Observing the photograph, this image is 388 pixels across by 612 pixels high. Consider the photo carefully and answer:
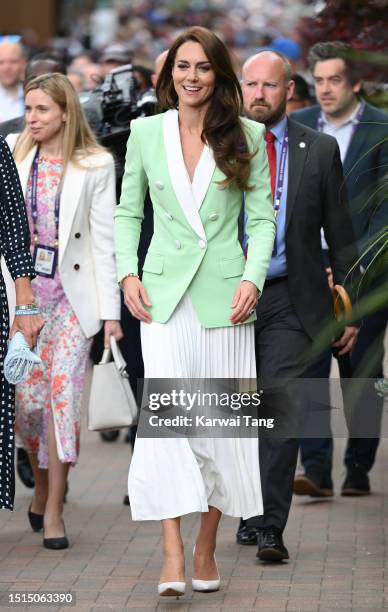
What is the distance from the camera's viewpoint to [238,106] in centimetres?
619

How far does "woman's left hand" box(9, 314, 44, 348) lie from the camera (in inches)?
242

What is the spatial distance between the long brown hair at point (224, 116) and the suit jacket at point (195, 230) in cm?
4

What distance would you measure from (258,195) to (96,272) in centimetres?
136

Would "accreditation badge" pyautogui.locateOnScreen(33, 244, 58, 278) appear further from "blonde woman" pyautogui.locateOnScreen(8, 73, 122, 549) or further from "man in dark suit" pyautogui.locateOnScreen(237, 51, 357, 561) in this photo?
"man in dark suit" pyautogui.locateOnScreen(237, 51, 357, 561)

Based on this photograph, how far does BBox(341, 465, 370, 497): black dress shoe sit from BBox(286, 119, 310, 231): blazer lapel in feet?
6.13

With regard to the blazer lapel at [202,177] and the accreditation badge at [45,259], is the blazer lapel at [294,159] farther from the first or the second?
the accreditation badge at [45,259]

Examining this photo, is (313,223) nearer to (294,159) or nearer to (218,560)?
(294,159)

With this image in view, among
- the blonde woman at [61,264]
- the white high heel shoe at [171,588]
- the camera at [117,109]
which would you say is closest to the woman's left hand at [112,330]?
the blonde woman at [61,264]

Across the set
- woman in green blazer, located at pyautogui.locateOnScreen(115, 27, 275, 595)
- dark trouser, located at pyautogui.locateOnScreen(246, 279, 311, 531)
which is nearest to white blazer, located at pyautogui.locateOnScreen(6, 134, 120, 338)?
dark trouser, located at pyautogui.locateOnScreen(246, 279, 311, 531)

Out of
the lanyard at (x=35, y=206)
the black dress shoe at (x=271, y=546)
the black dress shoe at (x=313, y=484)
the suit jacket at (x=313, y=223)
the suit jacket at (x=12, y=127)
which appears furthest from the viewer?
the suit jacket at (x=12, y=127)

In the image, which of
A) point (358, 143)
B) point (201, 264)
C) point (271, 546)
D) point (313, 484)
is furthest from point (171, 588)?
point (358, 143)

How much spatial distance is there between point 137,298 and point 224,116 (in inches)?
31.8

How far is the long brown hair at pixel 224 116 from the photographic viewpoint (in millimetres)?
6078

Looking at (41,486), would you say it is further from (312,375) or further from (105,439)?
(105,439)
